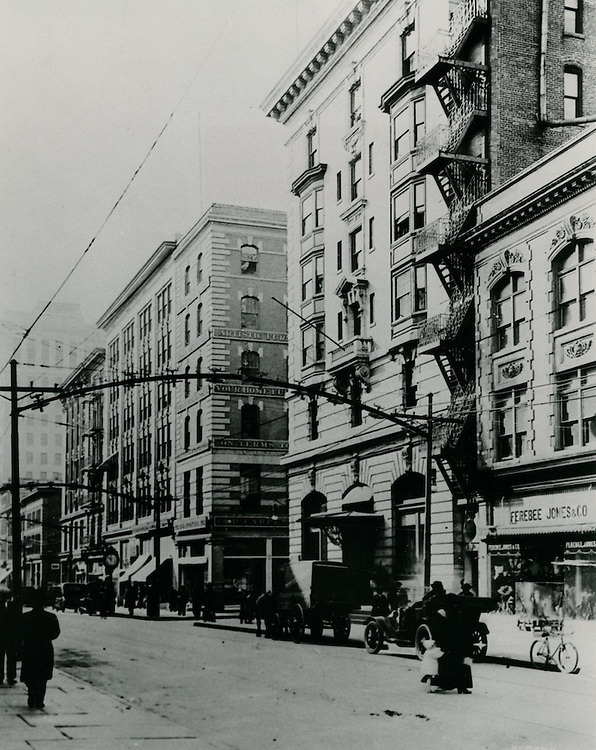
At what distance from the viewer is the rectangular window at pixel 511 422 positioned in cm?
Result: 3069

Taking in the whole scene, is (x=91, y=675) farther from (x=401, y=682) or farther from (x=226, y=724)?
(x=226, y=724)

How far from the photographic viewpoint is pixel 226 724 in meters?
13.4

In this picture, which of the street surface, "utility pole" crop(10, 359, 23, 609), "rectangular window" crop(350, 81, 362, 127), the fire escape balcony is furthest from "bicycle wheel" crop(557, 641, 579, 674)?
"rectangular window" crop(350, 81, 362, 127)

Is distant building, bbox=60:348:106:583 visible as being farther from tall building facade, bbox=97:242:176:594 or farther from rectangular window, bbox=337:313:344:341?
Result: rectangular window, bbox=337:313:344:341

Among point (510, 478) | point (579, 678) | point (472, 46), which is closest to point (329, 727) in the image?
point (579, 678)

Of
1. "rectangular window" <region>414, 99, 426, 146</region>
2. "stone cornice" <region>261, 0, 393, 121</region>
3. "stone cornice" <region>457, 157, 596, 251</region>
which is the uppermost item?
"stone cornice" <region>261, 0, 393, 121</region>

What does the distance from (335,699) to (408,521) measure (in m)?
24.0

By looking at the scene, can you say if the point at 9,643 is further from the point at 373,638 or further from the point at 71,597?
the point at 71,597

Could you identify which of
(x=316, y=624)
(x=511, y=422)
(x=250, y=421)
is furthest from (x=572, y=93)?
(x=250, y=421)

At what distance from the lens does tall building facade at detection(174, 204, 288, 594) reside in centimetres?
5866

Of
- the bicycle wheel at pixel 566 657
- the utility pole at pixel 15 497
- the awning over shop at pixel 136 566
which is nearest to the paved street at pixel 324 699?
the bicycle wheel at pixel 566 657

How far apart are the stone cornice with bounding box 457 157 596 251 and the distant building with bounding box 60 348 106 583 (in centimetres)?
4921

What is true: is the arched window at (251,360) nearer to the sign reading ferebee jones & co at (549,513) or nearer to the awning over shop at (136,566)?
the awning over shop at (136,566)

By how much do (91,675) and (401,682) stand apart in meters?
6.55
